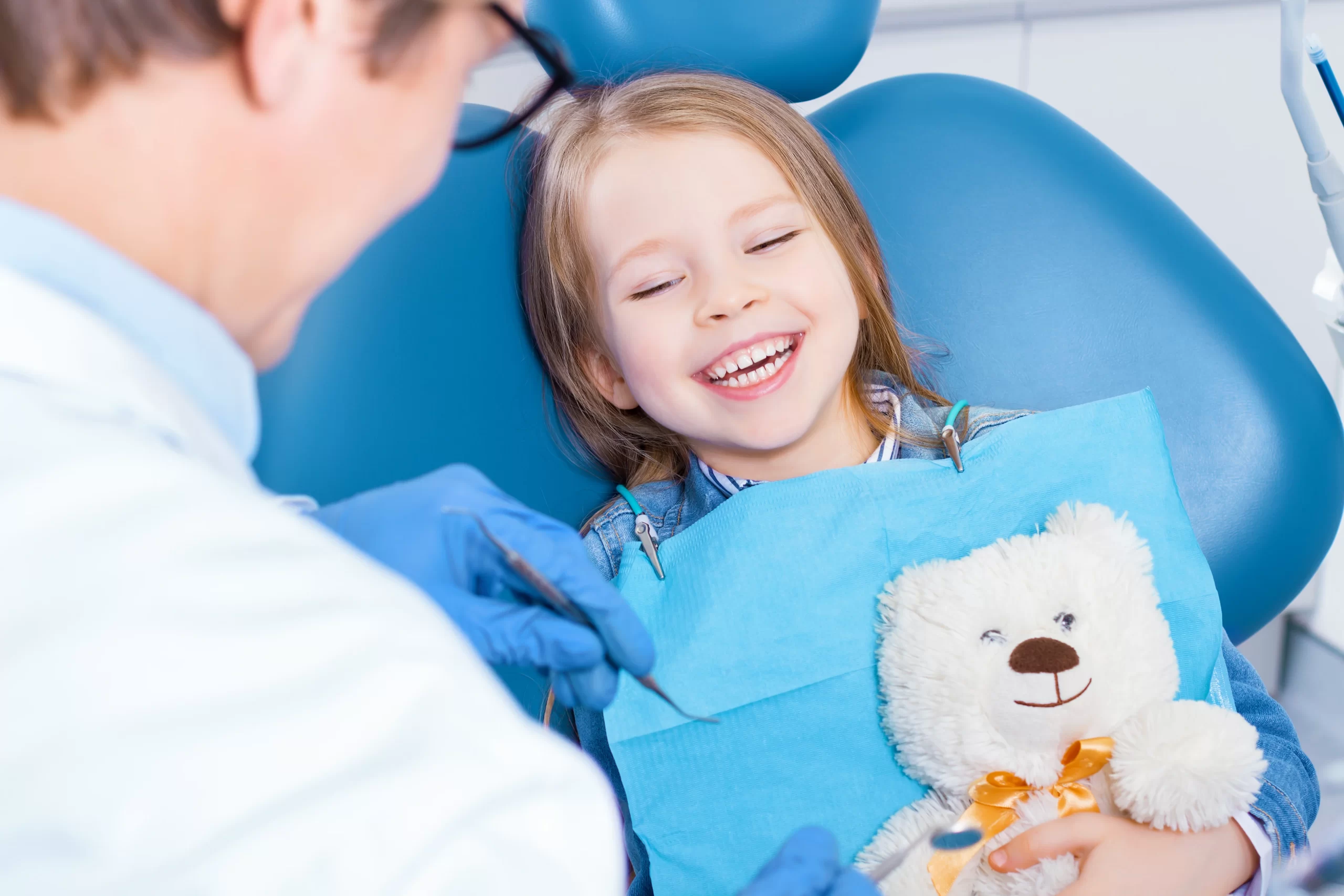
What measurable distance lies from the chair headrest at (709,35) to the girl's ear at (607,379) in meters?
0.27

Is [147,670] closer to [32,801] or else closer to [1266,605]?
[32,801]

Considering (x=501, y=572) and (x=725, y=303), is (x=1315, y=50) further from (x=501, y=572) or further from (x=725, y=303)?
(x=501, y=572)

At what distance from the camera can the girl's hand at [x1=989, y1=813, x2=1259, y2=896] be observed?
638mm

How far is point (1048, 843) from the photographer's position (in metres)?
0.64

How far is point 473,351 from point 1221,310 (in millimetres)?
702

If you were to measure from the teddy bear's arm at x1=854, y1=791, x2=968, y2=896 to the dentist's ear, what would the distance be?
577mm

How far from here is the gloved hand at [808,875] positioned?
0.48 metres

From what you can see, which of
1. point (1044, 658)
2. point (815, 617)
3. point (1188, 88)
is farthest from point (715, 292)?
point (1188, 88)

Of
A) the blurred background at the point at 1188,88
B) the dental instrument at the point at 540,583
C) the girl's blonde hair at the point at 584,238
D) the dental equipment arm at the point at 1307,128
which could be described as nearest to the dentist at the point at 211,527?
the dental instrument at the point at 540,583

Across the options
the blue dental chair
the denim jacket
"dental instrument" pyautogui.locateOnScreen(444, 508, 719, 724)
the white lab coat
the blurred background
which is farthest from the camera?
the blurred background

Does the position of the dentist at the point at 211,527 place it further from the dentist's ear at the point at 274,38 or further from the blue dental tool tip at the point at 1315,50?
the blue dental tool tip at the point at 1315,50

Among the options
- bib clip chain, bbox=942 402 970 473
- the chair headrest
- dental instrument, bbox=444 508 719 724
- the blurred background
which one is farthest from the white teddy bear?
the blurred background

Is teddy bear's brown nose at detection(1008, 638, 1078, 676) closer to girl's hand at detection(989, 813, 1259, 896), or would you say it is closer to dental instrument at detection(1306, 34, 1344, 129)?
girl's hand at detection(989, 813, 1259, 896)

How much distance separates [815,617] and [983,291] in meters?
0.42
